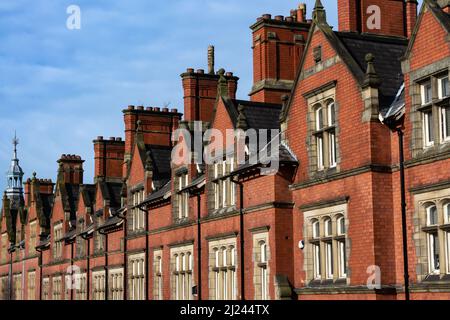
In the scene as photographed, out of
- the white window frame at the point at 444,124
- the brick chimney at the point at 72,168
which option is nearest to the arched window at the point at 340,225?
the white window frame at the point at 444,124

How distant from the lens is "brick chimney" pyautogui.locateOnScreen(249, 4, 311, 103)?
103ft

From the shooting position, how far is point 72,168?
204ft

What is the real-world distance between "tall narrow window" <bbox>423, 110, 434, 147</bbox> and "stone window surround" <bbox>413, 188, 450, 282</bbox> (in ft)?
4.49

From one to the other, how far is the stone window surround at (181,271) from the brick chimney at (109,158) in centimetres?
1847

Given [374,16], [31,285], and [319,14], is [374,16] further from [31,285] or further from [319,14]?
[31,285]

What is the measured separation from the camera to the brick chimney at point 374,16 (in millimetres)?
26125

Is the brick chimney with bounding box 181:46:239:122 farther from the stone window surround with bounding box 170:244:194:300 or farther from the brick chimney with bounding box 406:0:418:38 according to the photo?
the brick chimney with bounding box 406:0:418:38

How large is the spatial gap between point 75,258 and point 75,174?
11537 millimetres

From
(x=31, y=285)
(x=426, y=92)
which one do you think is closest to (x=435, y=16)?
(x=426, y=92)

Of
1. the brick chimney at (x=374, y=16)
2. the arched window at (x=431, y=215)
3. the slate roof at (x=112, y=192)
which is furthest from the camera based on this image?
the slate roof at (x=112, y=192)

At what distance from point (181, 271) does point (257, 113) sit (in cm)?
A: 901

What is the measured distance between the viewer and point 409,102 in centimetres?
1992

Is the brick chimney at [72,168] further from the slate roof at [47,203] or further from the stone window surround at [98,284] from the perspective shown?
the stone window surround at [98,284]
